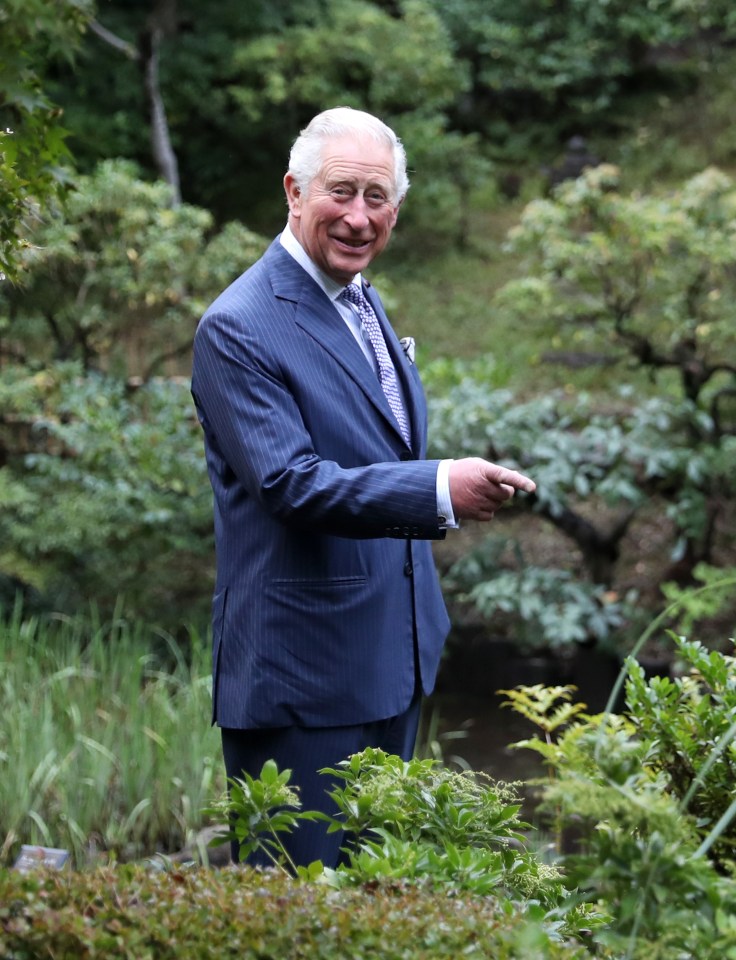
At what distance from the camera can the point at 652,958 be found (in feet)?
4.24

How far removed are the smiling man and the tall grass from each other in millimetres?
1352

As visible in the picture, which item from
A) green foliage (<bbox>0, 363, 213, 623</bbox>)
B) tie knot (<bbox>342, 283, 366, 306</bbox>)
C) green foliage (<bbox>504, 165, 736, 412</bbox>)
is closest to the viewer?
tie knot (<bbox>342, 283, 366, 306</bbox>)

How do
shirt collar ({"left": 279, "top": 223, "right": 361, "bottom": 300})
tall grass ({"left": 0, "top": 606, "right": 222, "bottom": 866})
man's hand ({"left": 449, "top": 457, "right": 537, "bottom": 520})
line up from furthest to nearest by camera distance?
tall grass ({"left": 0, "top": 606, "right": 222, "bottom": 866}) → shirt collar ({"left": 279, "top": 223, "right": 361, "bottom": 300}) → man's hand ({"left": 449, "top": 457, "right": 537, "bottom": 520})

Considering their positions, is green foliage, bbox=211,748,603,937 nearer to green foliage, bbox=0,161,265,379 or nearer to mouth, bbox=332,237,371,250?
mouth, bbox=332,237,371,250

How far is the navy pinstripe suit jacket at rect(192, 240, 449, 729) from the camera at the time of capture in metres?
2.15

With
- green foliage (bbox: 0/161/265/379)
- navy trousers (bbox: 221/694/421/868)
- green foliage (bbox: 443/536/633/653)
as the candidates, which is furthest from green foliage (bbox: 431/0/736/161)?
Answer: navy trousers (bbox: 221/694/421/868)

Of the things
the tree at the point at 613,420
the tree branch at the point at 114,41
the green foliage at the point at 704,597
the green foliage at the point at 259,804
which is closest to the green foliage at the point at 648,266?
the tree at the point at 613,420

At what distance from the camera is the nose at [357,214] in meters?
2.28

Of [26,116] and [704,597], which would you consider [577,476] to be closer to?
[704,597]

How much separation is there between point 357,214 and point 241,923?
1.33 m

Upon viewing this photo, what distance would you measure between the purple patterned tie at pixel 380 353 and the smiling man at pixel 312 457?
2.1 inches

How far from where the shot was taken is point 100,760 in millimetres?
3775

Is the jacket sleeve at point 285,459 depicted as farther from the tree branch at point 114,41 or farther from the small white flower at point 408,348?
the tree branch at point 114,41

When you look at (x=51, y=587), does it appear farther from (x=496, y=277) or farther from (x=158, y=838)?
(x=496, y=277)
